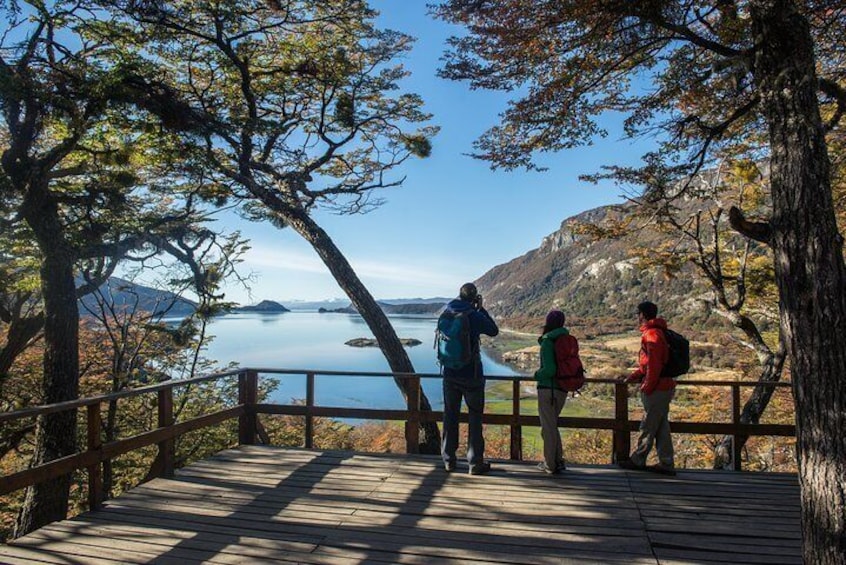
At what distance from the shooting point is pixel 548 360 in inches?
181

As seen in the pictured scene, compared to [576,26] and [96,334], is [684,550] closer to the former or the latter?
[576,26]

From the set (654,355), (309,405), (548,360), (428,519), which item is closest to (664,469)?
(654,355)

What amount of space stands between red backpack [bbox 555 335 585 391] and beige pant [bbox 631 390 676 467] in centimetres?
63

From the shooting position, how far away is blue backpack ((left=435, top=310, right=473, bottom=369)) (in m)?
4.46

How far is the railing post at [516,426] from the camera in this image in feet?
16.9

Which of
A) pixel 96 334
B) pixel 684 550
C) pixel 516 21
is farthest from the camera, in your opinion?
pixel 96 334

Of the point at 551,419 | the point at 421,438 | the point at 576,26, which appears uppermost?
the point at 576,26

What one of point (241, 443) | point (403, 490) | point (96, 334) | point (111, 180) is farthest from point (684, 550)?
point (96, 334)

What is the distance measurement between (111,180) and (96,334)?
8.66 metres

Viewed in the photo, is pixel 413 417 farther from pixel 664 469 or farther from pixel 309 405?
pixel 664 469

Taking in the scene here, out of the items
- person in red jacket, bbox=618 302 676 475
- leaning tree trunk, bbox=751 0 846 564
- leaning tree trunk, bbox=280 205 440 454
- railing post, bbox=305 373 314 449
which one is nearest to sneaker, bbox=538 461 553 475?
person in red jacket, bbox=618 302 676 475

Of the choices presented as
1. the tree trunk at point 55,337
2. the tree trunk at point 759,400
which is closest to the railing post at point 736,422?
the tree trunk at point 759,400

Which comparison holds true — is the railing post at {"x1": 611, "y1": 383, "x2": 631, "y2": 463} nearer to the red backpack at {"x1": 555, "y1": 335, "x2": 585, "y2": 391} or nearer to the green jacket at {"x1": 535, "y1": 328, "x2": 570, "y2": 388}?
the red backpack at {"x1": 555, "y1": 335, "x2": 585, "y2": 391}

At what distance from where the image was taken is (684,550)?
3.16 meters
